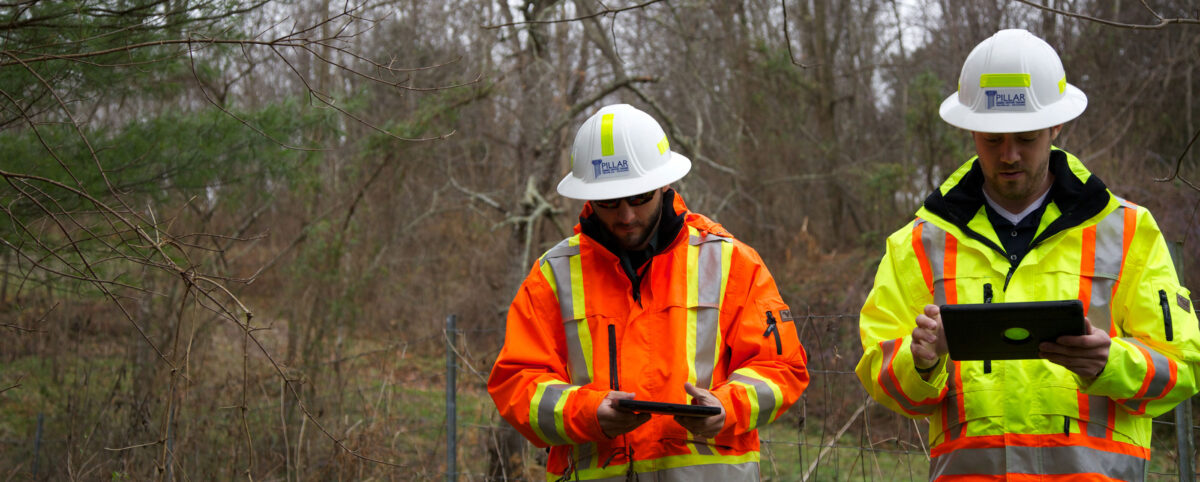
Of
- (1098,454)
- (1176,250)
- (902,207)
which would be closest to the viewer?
(1098,454)

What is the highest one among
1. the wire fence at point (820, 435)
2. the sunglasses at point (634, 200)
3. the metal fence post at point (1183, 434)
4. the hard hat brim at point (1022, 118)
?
the hard hat brim at point (1022, 118)

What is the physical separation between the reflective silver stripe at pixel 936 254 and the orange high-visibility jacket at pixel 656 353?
1.43ft

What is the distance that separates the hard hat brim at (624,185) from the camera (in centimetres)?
302

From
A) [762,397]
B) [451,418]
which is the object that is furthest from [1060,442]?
[451,418]

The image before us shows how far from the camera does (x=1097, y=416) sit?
2438 millimetres

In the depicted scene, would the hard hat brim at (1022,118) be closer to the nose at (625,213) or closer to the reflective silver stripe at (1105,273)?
the reflective silver stripe at (1105,273)

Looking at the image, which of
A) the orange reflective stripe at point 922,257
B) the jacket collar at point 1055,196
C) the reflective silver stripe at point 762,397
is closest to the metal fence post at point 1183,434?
the jacket collar at point 1055,196

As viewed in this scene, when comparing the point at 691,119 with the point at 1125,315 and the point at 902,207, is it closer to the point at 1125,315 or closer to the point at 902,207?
the point at 902,207

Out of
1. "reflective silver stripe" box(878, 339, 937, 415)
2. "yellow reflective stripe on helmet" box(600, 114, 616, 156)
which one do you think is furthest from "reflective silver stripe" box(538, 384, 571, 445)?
"reflective silver stripe" box(878, 339, 937, 415)

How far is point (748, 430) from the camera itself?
2.76 m

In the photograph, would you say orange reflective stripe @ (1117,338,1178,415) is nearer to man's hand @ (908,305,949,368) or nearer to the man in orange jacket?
man's hand @ (908,305,949,368)

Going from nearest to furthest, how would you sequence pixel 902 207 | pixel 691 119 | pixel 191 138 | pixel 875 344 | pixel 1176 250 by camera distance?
pixel 875 344 → pixel 1176 250 → pixel 191 138 → pixel 902 207 → pixel 691 119

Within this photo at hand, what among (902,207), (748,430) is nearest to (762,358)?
(748,430)

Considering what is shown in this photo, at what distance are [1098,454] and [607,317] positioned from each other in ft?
4.40
